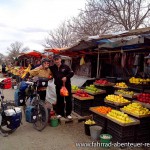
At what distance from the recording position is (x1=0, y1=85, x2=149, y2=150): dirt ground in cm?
482

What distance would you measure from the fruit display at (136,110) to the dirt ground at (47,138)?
1.17 metres

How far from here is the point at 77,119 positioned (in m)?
6.71

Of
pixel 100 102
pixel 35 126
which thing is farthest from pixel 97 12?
pixel 35 126

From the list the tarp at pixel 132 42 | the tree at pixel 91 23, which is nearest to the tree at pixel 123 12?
the tree at pixel 91 23

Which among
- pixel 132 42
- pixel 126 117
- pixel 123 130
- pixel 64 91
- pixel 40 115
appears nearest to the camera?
pixel 123 130

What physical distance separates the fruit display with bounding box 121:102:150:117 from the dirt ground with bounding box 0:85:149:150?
1.17m

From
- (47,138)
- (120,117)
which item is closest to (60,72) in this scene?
(47,138)

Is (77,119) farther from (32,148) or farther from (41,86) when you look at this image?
(32,148)

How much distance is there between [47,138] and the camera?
532 centimetres

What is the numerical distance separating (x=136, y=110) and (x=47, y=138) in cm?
228

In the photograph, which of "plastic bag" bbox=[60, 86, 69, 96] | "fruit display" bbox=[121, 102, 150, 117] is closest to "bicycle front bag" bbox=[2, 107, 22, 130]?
"plastic bag" bbox=[60, 86, 69, 96]

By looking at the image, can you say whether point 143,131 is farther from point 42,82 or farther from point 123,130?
point 42,82

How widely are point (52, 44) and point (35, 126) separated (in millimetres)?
35512

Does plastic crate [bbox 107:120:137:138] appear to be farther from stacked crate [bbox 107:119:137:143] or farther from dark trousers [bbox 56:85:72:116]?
dark trousers [bbox 56:85:72:116]
